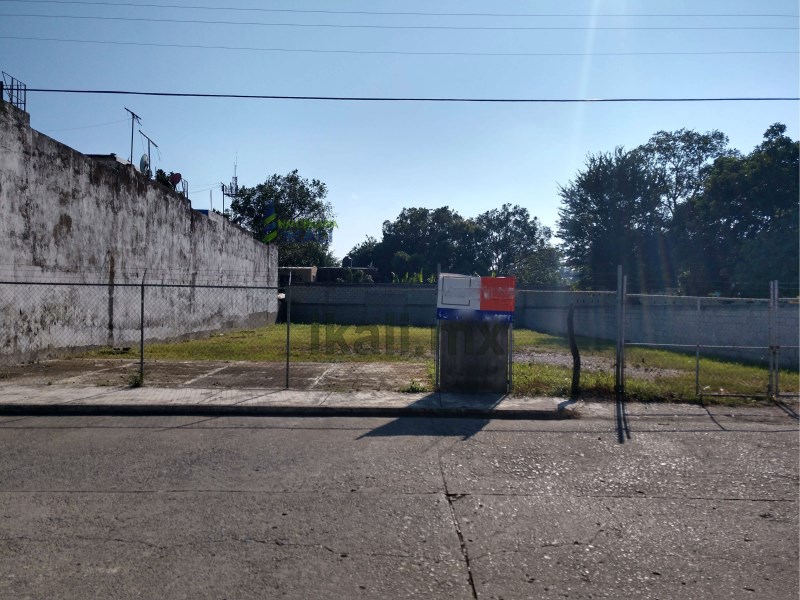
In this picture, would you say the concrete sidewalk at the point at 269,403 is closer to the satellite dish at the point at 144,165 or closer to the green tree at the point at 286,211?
the satellite dish at the point at 144,165

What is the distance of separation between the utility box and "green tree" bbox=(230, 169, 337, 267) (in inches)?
1884

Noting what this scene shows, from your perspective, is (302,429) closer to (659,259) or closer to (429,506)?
(429,506)

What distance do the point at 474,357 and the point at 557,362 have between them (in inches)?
244

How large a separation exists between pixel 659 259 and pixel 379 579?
3560 centimetres

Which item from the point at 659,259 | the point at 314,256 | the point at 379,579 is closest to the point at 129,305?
the point at 379,579

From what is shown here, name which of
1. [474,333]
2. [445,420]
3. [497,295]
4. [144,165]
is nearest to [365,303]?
[144,165]

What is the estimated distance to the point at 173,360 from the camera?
1598cm

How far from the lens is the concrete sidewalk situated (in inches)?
379

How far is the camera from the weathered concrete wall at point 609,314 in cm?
1811

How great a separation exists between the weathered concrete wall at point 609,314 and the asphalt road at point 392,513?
18.3ft

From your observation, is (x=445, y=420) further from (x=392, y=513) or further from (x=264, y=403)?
(x=392, y=513)

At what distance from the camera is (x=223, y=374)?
13375mm

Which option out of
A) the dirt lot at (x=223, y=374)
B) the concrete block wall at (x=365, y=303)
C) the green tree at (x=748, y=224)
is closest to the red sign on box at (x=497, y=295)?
the dirt lot at (x=223, y=374)

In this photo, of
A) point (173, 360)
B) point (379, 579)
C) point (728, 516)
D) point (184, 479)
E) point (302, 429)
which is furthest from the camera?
point (173, 360)
